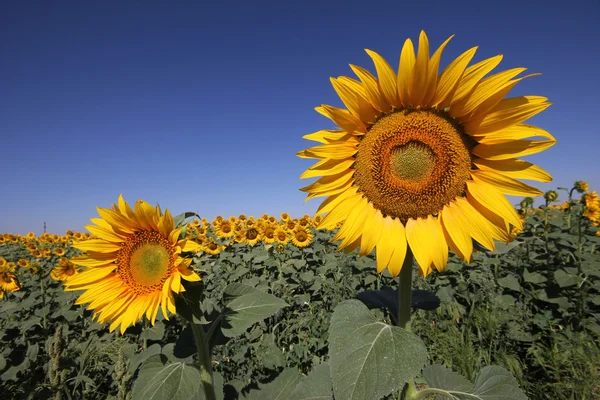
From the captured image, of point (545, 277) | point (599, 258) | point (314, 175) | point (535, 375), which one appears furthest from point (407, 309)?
point (599, 258)

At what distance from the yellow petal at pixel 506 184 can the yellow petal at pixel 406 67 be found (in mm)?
453

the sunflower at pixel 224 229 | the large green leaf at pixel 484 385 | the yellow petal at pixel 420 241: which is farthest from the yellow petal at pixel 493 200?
the sunflower at pixel 224 229

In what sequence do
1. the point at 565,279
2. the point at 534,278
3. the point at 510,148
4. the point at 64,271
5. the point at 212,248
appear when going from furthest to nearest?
the point at 212,248 < the point at 64,271 < the point at 534,278 < the point at 565,279 < the point at 510,148

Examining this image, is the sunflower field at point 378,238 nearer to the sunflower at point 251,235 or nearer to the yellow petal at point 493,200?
the yellow petal at point 493,200

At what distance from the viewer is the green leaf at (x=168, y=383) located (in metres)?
1.55

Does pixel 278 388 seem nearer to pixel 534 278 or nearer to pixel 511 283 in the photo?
pixel 511 283

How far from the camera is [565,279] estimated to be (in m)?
4.67

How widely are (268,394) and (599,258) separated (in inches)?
226

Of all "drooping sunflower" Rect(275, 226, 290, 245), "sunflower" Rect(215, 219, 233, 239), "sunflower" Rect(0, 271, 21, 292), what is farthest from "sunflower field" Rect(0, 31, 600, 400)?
"sunflower" Rect(215, 219, 233, 239)

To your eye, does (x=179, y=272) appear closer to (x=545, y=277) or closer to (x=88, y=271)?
(x=88, y=271)

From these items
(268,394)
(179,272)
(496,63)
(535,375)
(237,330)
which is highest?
(496,63)

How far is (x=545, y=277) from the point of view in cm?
511

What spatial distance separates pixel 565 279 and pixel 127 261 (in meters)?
5.48

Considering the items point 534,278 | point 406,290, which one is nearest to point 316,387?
point 406,290
